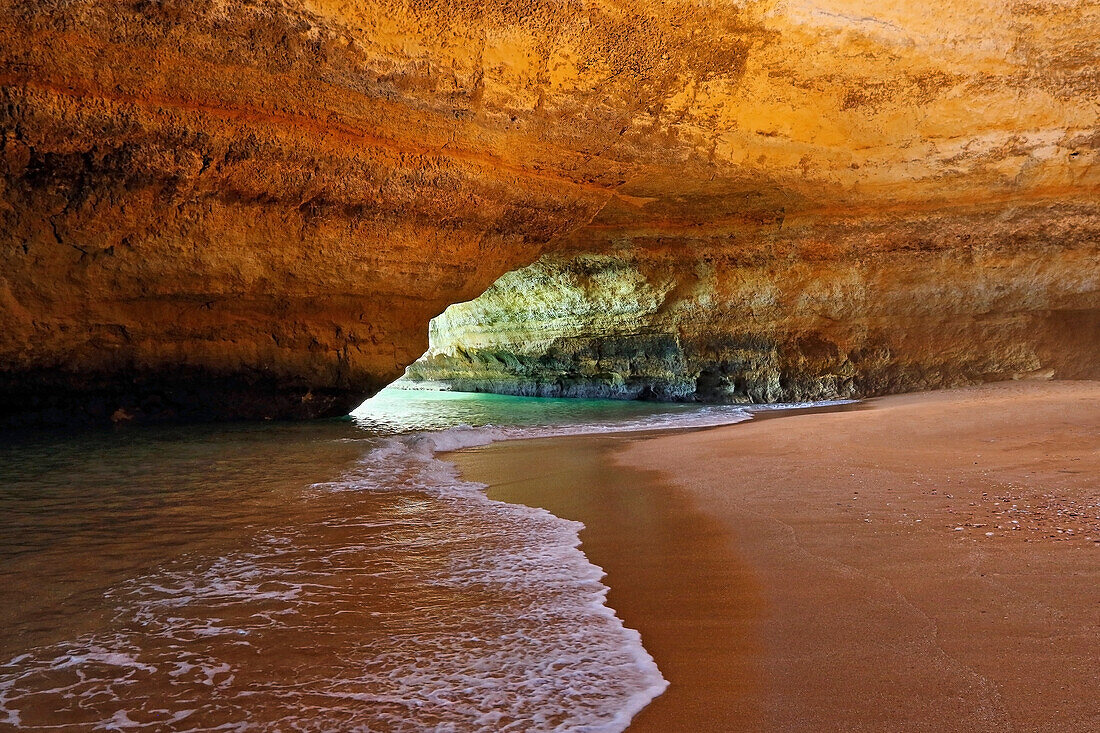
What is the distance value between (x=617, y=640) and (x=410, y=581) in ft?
2.85

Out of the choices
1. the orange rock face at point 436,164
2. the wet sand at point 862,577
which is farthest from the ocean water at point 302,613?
the orange rock face at point 436,164

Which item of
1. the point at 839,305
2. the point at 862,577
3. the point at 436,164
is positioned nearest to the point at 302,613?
the point at 862,577

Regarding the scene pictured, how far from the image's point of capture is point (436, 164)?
293 inches

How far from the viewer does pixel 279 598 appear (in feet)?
7.74

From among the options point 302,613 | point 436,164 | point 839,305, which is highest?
point 436,164

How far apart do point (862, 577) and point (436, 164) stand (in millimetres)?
6222

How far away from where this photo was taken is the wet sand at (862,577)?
60.6 inches

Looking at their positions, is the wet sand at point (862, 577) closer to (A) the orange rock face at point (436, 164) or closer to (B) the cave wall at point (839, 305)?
(A) the orange rock face at point (436, 164)

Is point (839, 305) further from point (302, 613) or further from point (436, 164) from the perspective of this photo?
point (302, 613)

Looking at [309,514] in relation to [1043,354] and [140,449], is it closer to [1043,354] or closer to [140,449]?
[140,449]

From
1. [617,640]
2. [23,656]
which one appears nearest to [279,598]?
[23,656]

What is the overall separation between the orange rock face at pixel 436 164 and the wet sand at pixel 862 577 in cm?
391

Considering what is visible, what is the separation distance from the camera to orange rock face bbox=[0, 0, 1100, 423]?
19.5 ft

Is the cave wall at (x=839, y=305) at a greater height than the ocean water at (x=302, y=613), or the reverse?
the cave wall at (x=839, y=305)
